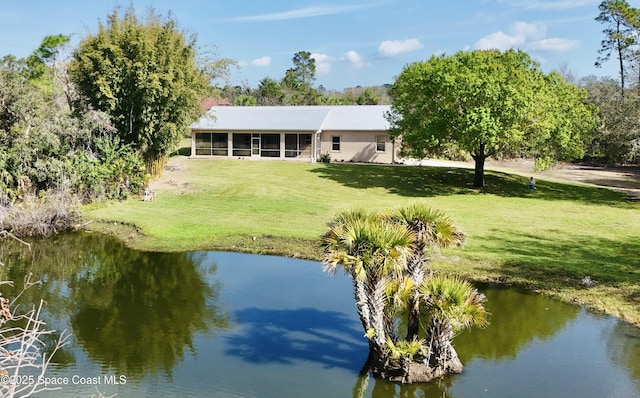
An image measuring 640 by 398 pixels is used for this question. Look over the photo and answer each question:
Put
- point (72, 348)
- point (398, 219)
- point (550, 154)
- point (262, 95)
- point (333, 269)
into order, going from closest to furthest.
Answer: point (333, 269) → point (398, 219) → point (72, 348) → point (550, 154) → point (262, 95)

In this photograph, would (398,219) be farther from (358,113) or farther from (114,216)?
(358,113)

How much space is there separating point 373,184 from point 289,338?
21.4m

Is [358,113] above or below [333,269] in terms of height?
above

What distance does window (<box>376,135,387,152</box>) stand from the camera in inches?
1542

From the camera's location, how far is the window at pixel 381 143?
39.2 metres

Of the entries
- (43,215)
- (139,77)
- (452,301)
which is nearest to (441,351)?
(452,301)

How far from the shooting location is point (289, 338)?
10352 millimetres

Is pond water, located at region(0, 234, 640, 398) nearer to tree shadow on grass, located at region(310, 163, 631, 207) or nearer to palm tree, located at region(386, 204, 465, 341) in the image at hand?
palm tree, located at region(386, 204, 465, 341)

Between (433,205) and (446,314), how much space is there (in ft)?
56.4

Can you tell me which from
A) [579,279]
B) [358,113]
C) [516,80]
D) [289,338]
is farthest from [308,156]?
[289,338]

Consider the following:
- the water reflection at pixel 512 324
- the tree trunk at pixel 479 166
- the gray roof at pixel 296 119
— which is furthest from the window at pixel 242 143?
the water reflection at pixel 512 324

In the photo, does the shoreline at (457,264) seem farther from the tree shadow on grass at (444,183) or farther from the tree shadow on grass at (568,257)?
the tree shadow on grass at (444,183)

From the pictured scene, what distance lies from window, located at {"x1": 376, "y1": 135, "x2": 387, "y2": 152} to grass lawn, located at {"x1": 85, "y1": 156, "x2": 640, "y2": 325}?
3069 millimetres

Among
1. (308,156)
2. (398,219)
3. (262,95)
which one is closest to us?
(398,219)
